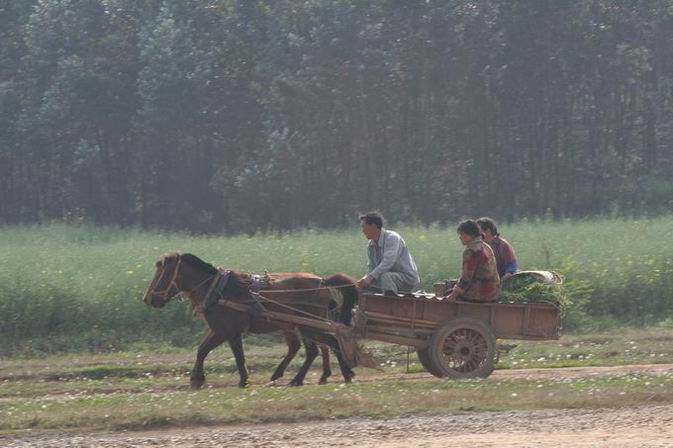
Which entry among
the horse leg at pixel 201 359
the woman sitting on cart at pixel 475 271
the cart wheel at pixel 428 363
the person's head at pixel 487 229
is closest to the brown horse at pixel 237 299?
the horse leg at pixel 201 359

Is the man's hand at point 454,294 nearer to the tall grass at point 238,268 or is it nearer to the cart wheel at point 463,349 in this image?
the cart wheel at point 463,349

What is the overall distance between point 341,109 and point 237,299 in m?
29.5

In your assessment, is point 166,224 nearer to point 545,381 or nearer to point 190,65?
point 190,65

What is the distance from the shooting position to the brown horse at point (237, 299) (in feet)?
48.6

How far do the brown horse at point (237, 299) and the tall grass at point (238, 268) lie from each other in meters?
4.93

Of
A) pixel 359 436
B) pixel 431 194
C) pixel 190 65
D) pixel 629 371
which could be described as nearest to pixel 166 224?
pixel 190 65

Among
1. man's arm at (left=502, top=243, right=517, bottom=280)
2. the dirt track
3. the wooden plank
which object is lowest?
the dirt track

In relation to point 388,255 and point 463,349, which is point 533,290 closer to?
point 463,349

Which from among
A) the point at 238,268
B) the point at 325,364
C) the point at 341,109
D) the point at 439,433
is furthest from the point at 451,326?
the point at 341,109

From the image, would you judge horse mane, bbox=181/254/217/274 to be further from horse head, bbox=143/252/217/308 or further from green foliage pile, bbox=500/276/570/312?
green foliage pile, bbox=500/276/570/312

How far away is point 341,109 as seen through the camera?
44000 mm

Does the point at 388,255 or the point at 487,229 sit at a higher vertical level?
the point at 487,229

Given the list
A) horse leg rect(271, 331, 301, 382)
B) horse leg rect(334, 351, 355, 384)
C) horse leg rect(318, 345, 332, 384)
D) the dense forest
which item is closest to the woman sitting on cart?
horse leg rect(334, 351, 355, 384)

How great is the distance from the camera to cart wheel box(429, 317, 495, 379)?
14042 millimetres
